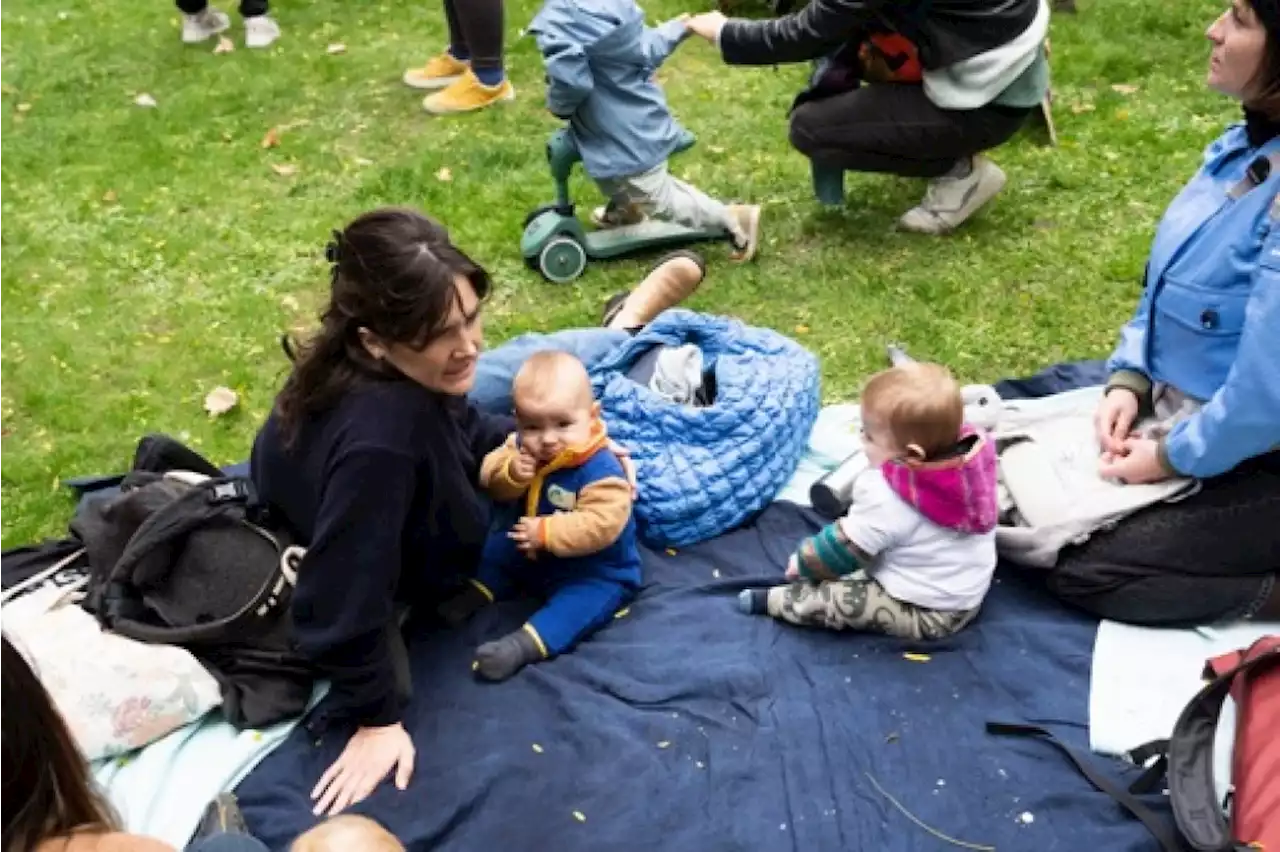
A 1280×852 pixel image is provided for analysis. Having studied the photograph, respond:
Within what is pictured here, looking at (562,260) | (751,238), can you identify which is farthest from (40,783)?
(751,238)

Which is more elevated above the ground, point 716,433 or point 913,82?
point 913,82

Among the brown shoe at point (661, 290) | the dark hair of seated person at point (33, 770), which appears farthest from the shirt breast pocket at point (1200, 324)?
the dark hair of seated person at point (33, 770)

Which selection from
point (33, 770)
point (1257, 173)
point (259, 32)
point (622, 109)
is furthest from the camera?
point (259, 32)

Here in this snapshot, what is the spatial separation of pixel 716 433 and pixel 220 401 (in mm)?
1827

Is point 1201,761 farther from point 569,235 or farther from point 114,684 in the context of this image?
point 569,235

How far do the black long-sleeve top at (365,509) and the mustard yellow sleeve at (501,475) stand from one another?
0.19 metres

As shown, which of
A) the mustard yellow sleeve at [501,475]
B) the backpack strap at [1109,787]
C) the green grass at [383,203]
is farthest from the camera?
the green grass at [383,203]

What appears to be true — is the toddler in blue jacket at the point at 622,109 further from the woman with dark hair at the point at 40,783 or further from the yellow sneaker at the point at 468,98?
the woman with dark hair at the point at 40,783

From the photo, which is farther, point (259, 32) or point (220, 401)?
point (259, 32)

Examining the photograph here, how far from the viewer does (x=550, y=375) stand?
126 inches

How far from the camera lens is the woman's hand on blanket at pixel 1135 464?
313cm

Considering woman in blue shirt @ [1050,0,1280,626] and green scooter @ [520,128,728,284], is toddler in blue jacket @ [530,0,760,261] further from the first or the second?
woman in blue shirt @ [1050,0,1280,626]

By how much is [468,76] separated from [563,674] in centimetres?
412

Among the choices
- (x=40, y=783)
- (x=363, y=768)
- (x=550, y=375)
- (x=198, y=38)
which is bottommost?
(x=198, y=38)
